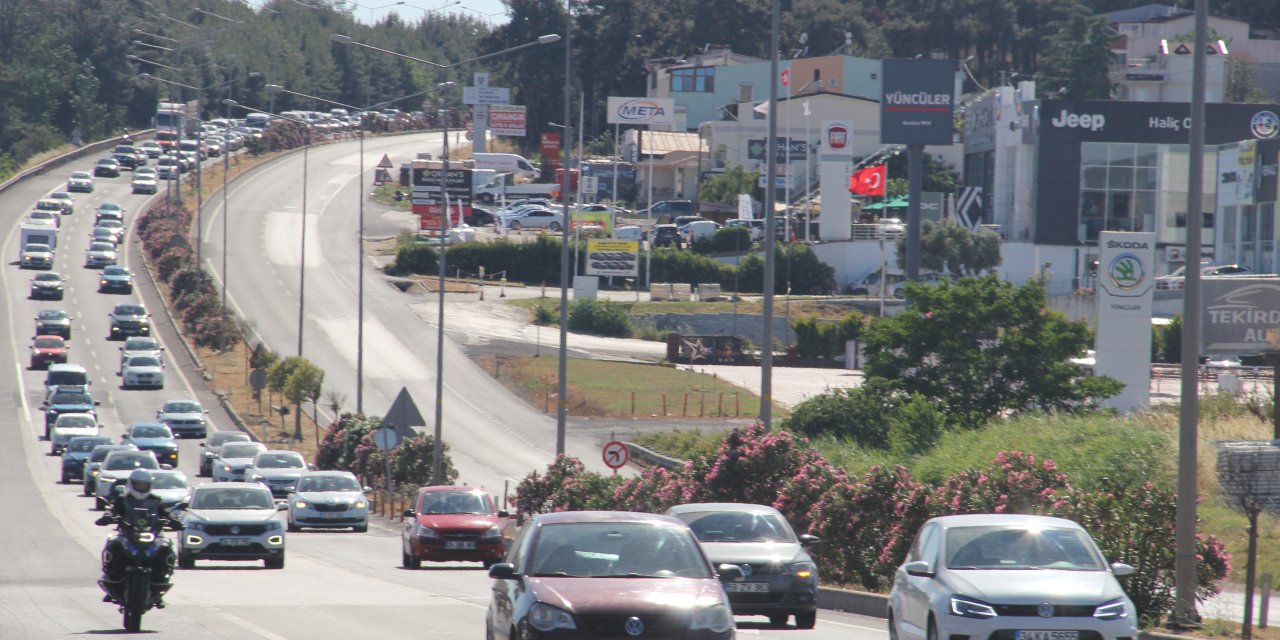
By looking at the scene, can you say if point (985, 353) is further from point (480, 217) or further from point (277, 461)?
point (480, 217)

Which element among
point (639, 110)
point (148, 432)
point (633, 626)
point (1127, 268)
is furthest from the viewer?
point (639, 110)

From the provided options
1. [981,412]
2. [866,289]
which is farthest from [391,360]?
[981,412]

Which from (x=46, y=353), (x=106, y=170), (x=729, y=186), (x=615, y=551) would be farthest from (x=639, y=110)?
(x=615, y=551)

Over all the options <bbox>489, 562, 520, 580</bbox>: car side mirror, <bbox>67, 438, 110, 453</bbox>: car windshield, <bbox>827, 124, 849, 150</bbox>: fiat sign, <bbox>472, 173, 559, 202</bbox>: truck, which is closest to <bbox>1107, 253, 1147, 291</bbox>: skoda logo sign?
<bbox>67, 438, 110, 453</bbox>: car windshield

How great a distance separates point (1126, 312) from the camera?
4506 cm

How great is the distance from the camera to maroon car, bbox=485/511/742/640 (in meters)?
11.1

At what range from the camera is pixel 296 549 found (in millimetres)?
31422

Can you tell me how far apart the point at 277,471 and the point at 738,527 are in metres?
28.0

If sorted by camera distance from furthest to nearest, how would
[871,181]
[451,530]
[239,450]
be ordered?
[871,181]
[239,450]
[451,530]

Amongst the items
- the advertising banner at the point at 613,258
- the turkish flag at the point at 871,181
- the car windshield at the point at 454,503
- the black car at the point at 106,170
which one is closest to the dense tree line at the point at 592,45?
the black car at the point at 106,170

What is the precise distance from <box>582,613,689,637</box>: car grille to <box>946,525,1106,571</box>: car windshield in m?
3.38

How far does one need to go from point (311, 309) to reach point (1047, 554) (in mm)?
76479

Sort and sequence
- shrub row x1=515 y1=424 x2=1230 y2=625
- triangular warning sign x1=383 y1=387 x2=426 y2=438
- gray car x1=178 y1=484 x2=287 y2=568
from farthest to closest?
triangular warning sign x1=383 y1=387 x2=426 y2=438 → gray car x1=178 y1=484 x2=287 y2=568 → shrub row x1=515 y1=424 x2=1230 y2=625

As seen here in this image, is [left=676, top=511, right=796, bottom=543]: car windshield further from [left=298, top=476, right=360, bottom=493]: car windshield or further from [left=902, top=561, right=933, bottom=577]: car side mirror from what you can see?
[left=298, top=476, right=360, bottom=493]: car windshield
